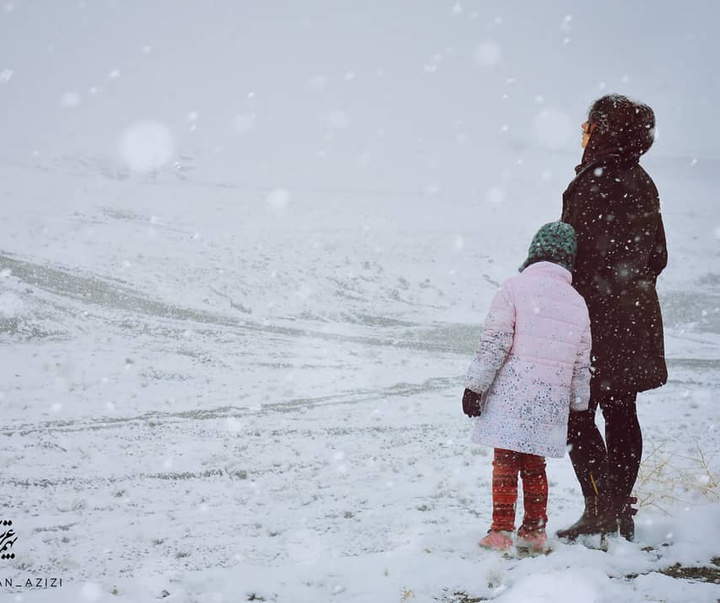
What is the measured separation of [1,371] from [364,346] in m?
5.76

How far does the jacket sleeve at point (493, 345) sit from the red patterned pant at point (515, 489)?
0.49 m

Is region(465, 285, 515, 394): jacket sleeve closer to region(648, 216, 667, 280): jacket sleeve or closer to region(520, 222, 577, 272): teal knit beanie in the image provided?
region(520, 222, 577, 272): teal knit beanie

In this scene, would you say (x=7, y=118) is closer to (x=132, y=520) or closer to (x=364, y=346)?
(x=364, y=346)

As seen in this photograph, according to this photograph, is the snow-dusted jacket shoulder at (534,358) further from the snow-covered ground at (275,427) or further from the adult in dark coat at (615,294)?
the snow-covered ground at (275,427)

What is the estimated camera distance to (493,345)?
3.29 metres

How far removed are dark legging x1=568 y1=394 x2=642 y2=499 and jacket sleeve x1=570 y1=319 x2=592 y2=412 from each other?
12 centimetres

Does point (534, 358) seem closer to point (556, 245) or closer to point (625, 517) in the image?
point (556, 245)

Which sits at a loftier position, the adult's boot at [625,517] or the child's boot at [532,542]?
the adult's boot at [625,517]

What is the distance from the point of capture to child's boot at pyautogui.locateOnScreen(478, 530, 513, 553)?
342 cm

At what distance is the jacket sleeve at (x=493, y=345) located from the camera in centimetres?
327

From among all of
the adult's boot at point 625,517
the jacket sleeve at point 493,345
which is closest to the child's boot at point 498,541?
the adult's boot at point 625,517

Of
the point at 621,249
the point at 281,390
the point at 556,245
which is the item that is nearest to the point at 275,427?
the point at 281,390

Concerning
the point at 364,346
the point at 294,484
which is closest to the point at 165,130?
the point at 364,346

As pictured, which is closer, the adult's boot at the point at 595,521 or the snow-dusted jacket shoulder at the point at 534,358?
the snow-dusted jacket shoulder at the point at 534,358
